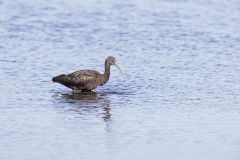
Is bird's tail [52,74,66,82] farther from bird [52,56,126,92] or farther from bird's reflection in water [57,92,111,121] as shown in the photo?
bird's reflection in water [57,92,111,121]

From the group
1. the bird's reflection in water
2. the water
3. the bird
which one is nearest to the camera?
the water

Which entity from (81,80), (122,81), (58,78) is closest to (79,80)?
(81,80)

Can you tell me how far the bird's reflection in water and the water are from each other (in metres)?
0.02

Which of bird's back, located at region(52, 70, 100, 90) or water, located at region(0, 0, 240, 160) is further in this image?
bird's back, located at region(52, 70, 100, 90)

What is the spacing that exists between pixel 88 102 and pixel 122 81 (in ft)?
7.59

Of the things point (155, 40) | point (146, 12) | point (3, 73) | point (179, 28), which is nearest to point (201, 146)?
point (3, 73)

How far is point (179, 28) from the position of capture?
25.3 meters

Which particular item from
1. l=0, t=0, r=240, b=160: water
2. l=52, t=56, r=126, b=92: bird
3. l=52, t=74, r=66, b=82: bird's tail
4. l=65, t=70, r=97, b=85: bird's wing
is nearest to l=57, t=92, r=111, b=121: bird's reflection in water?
l=0, t=0, r=240, b=160: water

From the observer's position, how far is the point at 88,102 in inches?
631

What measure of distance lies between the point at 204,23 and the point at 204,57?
5.59 m

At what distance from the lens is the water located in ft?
41.1

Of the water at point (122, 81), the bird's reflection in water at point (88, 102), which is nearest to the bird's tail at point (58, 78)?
the water at point (122, 81)

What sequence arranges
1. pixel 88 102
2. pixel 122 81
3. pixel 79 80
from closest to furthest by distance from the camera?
1. pixel 88 102
2. pixel 79 80
3. pixel 122 81

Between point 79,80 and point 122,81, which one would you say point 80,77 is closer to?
point 79,80
